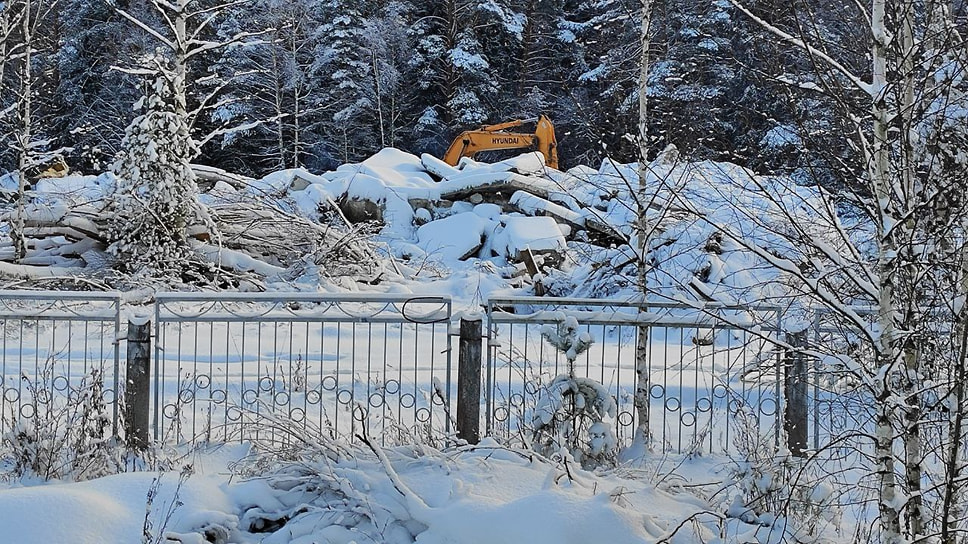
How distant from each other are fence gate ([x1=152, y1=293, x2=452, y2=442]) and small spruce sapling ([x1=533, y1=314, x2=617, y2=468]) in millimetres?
612

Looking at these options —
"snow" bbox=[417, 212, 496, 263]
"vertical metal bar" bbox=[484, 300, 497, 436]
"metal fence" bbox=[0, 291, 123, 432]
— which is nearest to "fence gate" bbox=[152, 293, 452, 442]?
"vertical metal bar" bbox=[484, 300, 497, 436]

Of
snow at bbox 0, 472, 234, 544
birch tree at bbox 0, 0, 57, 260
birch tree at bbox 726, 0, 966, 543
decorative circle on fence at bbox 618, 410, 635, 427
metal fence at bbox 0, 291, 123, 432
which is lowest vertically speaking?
decorative circle on fence at bbox 618, 410, 635, 427

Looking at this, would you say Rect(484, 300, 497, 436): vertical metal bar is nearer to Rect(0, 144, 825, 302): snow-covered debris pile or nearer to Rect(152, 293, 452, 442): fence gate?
Rect(152, 293, 452, 442): fence gate

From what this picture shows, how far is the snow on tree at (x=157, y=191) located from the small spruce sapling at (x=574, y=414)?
25.6 ft

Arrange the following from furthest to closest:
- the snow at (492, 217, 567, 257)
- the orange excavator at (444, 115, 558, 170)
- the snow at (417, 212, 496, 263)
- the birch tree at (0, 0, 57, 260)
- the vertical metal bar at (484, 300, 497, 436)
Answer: the orange excavator at (444, 115, 558, 170) → the snow at (417, 212, 496, 263) → the snow at (492, 217, 567, 257) → the birch tree at (0, 0, 57, 260) → the vertical metal bar at (484, 300, 497, 436)

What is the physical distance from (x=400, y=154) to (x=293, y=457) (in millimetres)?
15312

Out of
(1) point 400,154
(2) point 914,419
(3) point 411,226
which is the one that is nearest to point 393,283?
(3) point 411,226

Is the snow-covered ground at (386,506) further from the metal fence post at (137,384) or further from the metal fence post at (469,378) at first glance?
the metal fence post at (137,384)

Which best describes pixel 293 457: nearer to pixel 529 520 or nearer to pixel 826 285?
pixel 529 520

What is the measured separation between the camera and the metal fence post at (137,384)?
5852mm

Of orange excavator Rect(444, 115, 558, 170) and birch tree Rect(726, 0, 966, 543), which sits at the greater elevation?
orange excavator Rect(444, 115, 558, 170)

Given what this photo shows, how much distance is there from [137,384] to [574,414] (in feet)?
9.68

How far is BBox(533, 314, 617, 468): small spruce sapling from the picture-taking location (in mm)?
5230

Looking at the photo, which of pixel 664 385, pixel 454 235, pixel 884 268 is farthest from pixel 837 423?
pixel 454 235
